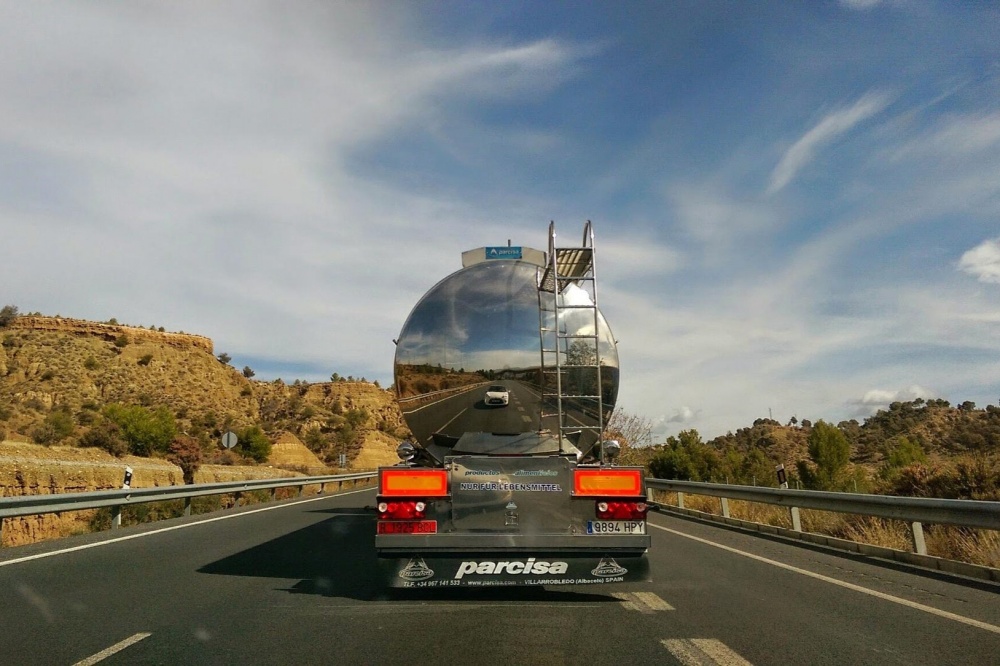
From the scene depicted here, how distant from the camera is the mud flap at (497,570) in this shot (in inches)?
237

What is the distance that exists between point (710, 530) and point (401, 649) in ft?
31.5

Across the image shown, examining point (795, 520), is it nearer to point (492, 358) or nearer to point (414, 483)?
point (492, 358)

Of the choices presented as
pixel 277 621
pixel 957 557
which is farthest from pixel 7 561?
pixel 957 557

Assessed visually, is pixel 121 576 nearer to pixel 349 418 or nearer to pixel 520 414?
pixel 520 414

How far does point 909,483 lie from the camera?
51.6 feet

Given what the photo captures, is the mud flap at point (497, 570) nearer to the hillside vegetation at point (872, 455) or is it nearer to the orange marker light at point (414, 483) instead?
the orange marker light at point (414, 483)

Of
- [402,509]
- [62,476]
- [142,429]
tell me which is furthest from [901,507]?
[142,429]

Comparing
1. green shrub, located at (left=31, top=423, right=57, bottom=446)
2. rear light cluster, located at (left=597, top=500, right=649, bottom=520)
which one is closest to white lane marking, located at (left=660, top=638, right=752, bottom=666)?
rear light cluster, located at (left=597, top=500, right=649, bottom=520)

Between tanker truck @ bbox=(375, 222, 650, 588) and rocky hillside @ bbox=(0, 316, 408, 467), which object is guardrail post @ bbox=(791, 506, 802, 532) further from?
rocky hillside @ bbox=(0, 316, 408, 467)

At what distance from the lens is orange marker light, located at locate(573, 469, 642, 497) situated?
6137 mm

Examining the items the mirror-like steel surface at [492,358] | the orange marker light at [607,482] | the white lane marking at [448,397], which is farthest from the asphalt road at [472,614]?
the white lane marking at [448,397]

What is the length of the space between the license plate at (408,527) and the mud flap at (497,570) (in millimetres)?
211

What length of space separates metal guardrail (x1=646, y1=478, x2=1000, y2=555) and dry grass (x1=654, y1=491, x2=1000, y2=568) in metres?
0.40

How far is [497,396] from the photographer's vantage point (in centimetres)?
754
